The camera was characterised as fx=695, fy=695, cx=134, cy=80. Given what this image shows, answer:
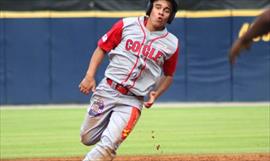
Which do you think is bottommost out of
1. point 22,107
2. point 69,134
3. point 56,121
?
point 22,107

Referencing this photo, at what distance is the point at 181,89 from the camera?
22.0 meters

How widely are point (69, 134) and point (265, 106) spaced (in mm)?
8472

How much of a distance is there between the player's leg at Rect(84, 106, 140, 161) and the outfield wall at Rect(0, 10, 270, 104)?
15011 millimetres

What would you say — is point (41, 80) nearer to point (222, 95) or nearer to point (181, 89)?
point (181, 89)

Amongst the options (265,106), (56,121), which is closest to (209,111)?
(265,106)

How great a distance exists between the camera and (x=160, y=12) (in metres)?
6.79

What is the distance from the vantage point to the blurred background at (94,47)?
2172 centimetres

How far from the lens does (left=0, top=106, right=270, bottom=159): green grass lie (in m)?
11.5

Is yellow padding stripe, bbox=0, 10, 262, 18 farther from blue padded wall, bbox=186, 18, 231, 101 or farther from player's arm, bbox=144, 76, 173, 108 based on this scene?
player's arm, bbox=144, 76, 173, 108

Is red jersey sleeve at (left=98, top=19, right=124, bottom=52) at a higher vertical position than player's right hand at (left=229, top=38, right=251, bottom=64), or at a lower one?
lower

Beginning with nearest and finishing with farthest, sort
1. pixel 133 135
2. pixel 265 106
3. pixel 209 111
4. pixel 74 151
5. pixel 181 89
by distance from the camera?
pixel 74 151, pixel 133 135, pixel 209 111, pixel 265 106, pixel 181 89

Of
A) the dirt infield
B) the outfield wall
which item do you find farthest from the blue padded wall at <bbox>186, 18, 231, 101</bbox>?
the dirt infield

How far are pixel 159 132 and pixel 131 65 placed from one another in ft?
24.6

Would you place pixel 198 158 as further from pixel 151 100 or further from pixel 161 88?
pixel 151 100
